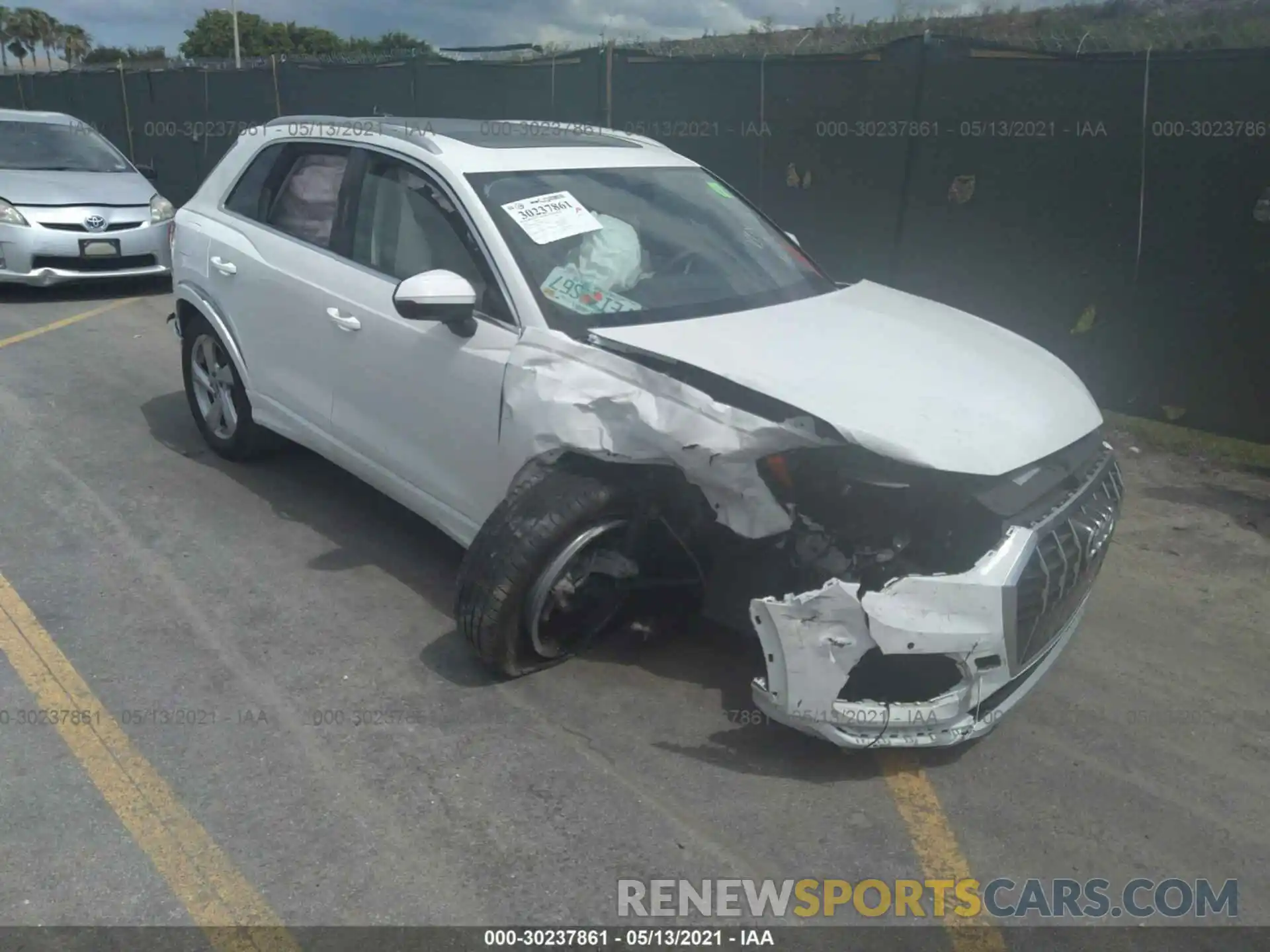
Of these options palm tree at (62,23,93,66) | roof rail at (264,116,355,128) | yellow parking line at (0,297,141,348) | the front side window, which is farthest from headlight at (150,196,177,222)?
palm tree at (62,23,93,66)

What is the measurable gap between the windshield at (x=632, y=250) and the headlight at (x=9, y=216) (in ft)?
23.5

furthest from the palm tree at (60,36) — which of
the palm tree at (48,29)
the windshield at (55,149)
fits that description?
the windshield at (55,149)

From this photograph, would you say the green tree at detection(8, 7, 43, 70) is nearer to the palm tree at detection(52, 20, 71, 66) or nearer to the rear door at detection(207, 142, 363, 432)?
the palm tree at detection(52, 20, 71, 66)

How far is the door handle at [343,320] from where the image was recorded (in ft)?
14.6

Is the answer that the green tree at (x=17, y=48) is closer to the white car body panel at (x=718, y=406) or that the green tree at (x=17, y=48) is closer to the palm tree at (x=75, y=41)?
the palm tree at (x=75, y=41)

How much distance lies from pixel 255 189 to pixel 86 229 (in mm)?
5415

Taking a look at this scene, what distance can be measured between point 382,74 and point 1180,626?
10635 millimetres

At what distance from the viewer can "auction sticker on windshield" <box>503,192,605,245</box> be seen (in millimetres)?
4098

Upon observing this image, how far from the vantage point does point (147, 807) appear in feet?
10.3

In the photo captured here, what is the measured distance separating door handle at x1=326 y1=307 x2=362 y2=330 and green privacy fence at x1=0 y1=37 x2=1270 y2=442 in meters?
4.87

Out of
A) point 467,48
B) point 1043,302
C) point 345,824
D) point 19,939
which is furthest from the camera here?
point 467,48

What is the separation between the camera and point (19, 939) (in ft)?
8.69

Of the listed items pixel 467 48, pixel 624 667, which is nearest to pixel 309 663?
pixel 624 667

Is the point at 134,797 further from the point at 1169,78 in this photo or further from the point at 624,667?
the point at 1169,78
